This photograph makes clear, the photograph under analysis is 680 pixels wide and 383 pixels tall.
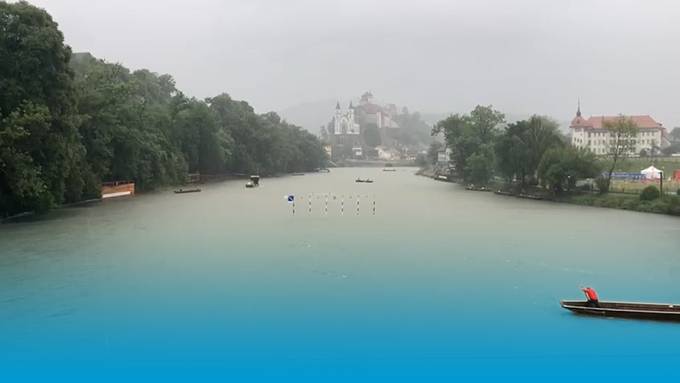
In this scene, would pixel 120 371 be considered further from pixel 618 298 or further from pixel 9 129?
pixel 9 129

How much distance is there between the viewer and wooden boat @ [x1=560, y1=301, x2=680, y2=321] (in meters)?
11.6

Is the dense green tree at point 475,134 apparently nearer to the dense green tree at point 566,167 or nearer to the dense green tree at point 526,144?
the dense green tree at point 526,144

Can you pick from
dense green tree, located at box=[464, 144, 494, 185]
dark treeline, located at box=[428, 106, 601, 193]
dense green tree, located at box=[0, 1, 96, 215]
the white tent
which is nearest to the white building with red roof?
dark treeline, located at box=[428, 106, 601, 193]

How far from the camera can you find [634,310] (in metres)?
11.7

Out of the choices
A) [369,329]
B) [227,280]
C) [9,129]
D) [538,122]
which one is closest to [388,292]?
[369,329]

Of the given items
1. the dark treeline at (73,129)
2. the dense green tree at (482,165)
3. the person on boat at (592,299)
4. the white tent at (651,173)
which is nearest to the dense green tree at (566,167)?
the white tent at (651,173)

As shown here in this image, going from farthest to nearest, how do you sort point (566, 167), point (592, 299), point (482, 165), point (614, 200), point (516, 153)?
point (482, 165)
point (516, 153)
point (566, 167)
point (614, 200)
point (592, 299)

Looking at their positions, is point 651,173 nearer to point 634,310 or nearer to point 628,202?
point 628,202

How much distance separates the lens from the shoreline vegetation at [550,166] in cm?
3478

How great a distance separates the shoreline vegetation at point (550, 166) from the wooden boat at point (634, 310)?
67.8 feet

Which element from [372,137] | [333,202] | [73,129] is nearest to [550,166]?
[333,202]

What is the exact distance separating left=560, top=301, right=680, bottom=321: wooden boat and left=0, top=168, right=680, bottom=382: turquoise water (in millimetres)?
172

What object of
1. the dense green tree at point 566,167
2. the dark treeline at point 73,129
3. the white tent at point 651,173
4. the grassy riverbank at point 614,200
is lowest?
the grassy riverbank at point 614,200

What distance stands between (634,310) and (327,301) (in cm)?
620
